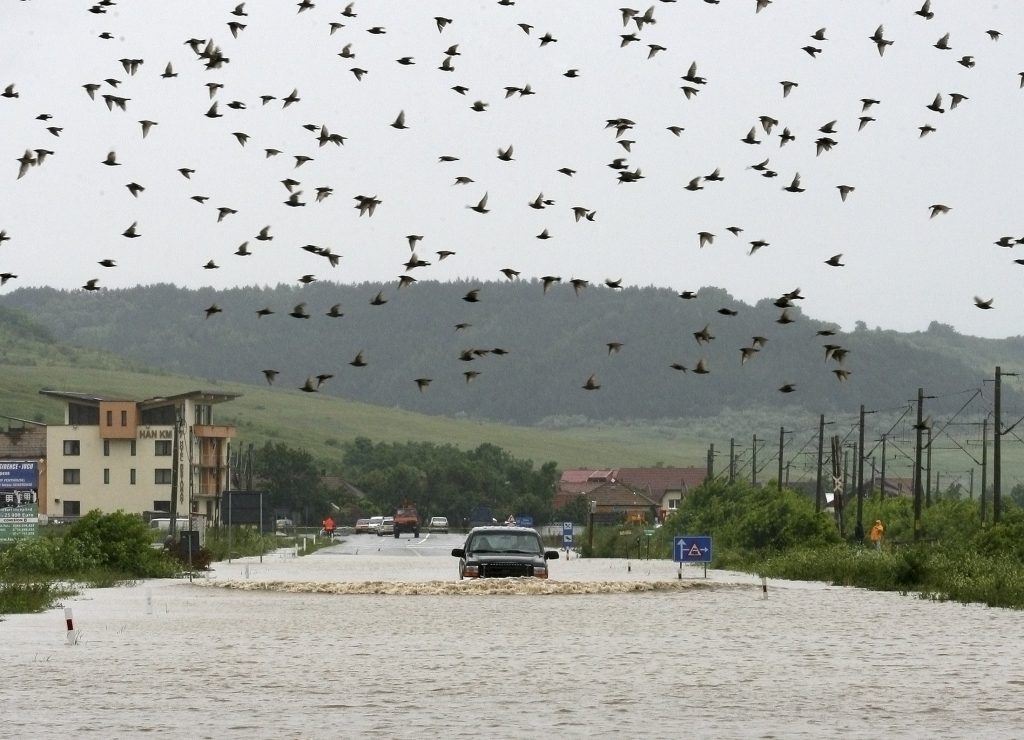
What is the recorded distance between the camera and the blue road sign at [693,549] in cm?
5106

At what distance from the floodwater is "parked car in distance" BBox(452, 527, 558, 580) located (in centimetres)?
304

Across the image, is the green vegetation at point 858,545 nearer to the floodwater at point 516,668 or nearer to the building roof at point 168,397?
the floodwater at point 516,668

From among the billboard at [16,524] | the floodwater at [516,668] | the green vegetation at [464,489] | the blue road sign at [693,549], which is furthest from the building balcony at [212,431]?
the floodwater at [516,668]

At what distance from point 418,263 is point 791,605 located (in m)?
12.4

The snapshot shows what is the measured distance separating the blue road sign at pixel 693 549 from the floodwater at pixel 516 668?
849 centimetres

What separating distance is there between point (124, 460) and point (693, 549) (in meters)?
100

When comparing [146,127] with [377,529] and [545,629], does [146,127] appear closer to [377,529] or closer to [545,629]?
[545,629]

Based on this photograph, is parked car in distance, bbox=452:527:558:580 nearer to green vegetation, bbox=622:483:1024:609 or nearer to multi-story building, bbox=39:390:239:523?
green vegetation, bbox=622:483:1024:609

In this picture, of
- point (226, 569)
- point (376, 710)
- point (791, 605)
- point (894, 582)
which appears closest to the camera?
point (376, 710)

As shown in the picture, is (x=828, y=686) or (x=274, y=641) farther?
(x=274, y=641)

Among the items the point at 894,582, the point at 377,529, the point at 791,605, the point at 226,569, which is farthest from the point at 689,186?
the point at 377,529

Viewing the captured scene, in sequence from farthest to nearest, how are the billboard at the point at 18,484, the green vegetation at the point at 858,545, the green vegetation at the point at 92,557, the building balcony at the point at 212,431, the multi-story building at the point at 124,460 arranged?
the multi-story building at the point at 124,460
the building balcony at the point at 212,431
the billboard at the point at 18,484
the green vegetation at the point at 92,557
the green vegetation at the point at 858,545

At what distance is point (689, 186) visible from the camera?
2734 centimetres

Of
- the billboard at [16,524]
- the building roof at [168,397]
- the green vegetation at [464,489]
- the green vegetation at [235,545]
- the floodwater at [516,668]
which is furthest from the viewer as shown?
the green vegetation at [464,489]
